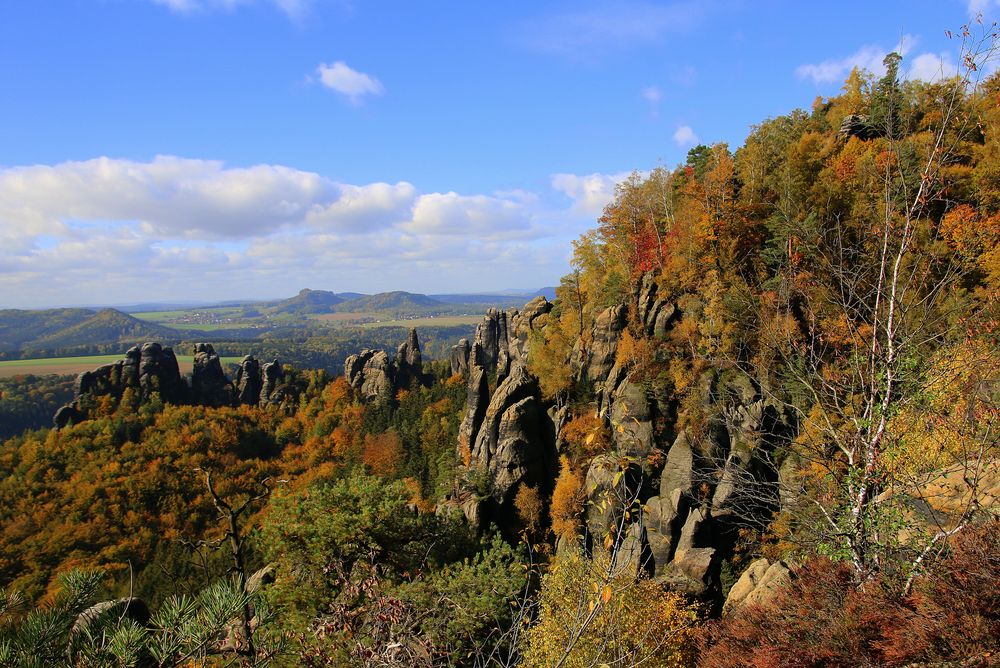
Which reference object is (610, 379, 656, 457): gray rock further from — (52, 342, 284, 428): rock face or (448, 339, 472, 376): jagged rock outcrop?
(52, 342, 284, 428): rock face

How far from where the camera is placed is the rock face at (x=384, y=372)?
3132 inches

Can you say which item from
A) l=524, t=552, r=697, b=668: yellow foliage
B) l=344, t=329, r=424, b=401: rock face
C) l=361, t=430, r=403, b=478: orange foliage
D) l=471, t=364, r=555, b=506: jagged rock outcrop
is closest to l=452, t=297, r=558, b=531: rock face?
l=471, t=364, r=555, b=506: jagged rock outcrop

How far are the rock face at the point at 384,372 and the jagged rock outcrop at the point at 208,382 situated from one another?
71.9 feet

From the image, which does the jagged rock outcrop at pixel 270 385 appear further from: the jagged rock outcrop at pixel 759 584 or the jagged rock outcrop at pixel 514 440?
the jagged rock outcrop at pixel 759 584

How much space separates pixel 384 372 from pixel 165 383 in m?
35.7

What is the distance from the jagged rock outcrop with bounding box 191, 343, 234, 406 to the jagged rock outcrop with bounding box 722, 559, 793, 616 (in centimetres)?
8797

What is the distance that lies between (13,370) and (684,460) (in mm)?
244860

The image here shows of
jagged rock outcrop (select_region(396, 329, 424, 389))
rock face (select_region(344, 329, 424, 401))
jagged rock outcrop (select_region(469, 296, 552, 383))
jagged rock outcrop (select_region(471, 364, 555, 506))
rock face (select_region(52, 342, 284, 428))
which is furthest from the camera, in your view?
jagged rock outcrop (select_region(396, 329, 424, 389))

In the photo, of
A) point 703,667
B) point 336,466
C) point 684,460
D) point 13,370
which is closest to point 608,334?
point 684,460

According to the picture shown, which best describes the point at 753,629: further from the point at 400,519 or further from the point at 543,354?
the point at 543,354

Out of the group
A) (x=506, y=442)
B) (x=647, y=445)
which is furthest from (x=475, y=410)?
(x=647, y=445)

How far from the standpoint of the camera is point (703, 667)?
10398 mm

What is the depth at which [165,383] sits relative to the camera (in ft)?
257

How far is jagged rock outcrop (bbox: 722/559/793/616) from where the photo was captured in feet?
42.6
